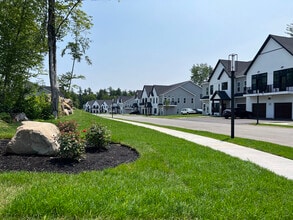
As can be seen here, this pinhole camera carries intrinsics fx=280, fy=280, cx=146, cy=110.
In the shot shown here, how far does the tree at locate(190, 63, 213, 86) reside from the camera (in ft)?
357

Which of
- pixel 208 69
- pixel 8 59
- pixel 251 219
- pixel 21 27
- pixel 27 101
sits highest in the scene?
pixel 208 69

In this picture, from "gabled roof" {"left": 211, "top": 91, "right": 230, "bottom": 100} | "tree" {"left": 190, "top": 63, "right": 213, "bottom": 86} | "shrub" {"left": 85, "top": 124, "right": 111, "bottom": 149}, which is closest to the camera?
"shrub" {"left": 85, "top": 124, "right": 111, "bottom": 149}

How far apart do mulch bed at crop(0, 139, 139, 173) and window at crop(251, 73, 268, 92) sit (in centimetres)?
3695

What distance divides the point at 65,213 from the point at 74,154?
3.19 m

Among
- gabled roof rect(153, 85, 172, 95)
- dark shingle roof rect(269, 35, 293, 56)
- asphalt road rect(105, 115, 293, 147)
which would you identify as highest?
dark shingle roof rect(269, 35, 293, 56)

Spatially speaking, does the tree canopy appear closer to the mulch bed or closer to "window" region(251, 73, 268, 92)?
the mulch bed

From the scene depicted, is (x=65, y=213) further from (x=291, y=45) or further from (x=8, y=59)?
(x=291, y=45)

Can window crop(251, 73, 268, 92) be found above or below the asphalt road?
above

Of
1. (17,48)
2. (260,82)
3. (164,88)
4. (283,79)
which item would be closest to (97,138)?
(17,48)

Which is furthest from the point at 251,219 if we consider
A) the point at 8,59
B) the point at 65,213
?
the point at 8,59

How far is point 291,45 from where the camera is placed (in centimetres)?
3734

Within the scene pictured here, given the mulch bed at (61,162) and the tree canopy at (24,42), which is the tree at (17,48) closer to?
the tree canopy at (24,42)

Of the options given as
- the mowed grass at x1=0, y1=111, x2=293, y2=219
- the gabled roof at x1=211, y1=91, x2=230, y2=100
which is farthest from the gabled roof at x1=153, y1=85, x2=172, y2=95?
the mowed grass at x1=0, y1=111, x2=293, y2=219

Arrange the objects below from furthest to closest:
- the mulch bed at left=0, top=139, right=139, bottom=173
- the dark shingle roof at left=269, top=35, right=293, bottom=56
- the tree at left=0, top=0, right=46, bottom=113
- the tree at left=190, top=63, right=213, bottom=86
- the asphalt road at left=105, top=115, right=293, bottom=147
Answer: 1. the tree at left=190, top=63, right=213, bottom=86
2. the dark shingle roof at left=269, top=35, right=293, bottom=56
3. the tree at left=0, top=0, right=46, bottom=113
4. the asphalt road at left=105, top=115, right=293, bottom=147
5. the mulch bed at left=0, top=139, right=139, bottom=173
